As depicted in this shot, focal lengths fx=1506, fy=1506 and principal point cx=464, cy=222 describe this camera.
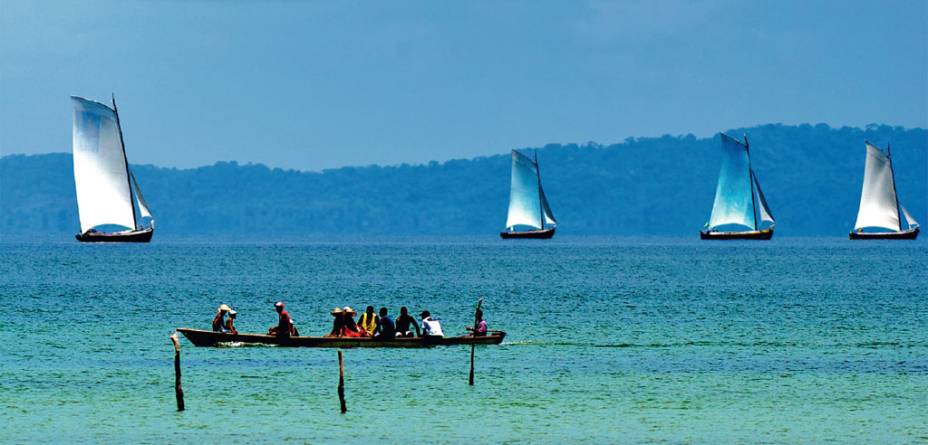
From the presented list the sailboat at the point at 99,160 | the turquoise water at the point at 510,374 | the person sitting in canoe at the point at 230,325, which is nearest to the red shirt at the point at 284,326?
the turquoise water at the point at 510,374

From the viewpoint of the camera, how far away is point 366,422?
34.7m

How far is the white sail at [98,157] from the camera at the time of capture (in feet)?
464

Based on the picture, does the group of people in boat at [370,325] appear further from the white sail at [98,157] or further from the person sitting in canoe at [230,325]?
the white sail at [98,157]

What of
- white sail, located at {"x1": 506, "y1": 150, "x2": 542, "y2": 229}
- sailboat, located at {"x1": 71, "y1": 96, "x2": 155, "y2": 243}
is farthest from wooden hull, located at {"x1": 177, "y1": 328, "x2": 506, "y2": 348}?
white sail, located at {"x1": 506, "y1": 150, "x2": 542, "y2": 229}

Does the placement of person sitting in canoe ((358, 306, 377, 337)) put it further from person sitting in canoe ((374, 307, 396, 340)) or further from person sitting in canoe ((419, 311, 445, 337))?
person sitting in canoe ((419, 311, 445, 337))

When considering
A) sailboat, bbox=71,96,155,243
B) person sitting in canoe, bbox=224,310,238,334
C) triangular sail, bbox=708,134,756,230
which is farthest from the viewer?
triangular sail, bbox=708,134,756,230

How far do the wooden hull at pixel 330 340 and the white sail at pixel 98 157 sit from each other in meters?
96.7

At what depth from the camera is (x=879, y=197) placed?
7072 inches

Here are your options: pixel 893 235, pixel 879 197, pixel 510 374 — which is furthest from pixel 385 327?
pixel 893 235

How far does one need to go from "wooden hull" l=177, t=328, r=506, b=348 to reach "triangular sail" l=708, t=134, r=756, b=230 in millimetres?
128761

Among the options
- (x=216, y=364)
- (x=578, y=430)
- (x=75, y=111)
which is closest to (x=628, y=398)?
(x=578, y=430)

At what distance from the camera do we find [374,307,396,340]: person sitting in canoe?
150 feet

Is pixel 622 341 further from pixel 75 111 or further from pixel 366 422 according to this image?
pixel 75 111

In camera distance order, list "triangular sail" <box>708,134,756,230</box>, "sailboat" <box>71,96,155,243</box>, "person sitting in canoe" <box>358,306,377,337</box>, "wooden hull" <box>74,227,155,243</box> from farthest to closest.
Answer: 1. "triangular sail" <box>708,134,756,230</box>
2. "wooden hull" <box>74,227,155,243</box>
3. "sailboat" <box>71,96,155,243</box>
4. "person sitting in canoe" <box>358,306,377,337</box>
